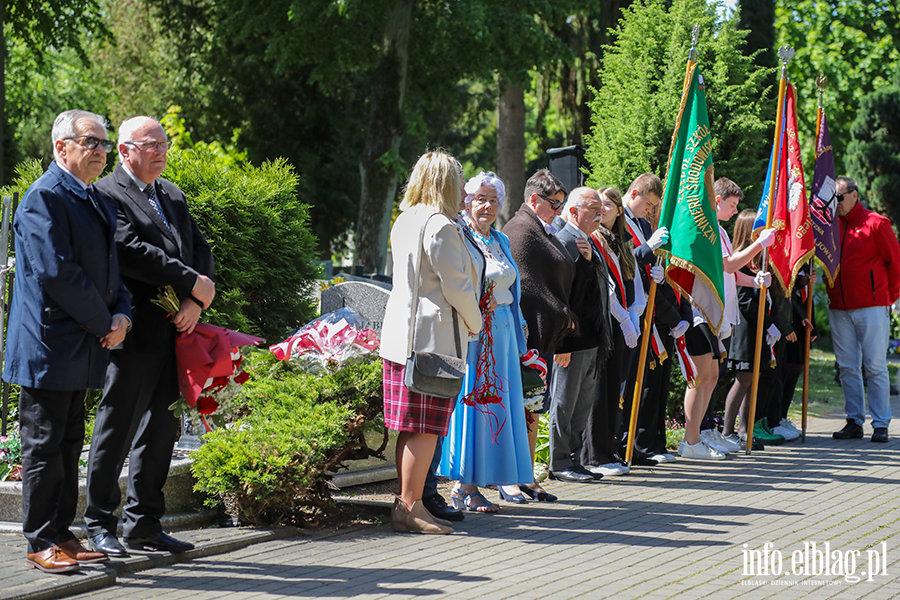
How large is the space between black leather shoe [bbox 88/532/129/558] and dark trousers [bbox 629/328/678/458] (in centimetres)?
450

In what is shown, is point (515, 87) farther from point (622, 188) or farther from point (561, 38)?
point (622, 188)

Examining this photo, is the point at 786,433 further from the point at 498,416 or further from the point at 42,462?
the point at 42,462

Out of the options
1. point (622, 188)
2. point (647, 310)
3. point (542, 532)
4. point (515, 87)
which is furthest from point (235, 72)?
point (542, 532)

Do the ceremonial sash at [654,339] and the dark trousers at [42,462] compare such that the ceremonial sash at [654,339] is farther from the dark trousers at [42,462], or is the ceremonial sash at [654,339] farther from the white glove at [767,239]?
the dark trousers at [42,462]

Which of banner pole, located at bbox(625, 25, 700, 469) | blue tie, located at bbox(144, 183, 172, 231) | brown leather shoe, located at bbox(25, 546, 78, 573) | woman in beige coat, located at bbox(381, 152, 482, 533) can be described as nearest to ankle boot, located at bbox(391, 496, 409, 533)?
woman in beige coat, located at bbox(381, 152, 482, 533)

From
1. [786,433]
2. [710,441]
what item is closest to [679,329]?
[710,441]

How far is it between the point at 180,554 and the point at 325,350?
197 cm

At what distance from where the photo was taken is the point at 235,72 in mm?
23734

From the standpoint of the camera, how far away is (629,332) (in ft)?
24.1

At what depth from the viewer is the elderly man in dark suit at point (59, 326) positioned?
414 centimetres

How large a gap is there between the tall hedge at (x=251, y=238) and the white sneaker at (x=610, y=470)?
249cm

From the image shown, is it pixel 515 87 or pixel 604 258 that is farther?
pixel 515 87

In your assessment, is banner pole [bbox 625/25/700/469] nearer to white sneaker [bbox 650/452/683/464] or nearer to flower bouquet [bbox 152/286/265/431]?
white sneaker [bbox 650/452/683/464]

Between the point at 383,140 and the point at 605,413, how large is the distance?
45.8 feet
